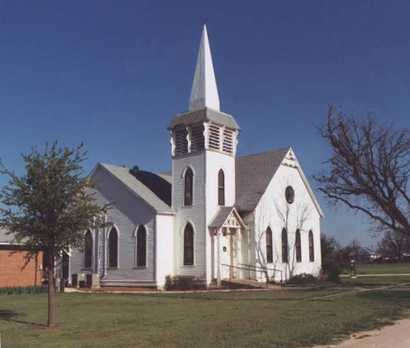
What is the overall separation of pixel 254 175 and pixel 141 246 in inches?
358

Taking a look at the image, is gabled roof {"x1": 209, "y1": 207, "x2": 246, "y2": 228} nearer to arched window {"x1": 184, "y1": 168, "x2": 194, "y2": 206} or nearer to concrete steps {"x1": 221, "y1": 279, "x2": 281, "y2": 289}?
arched window {"x1": 184, "y1": 168, "x2": 194, "y2": 206}

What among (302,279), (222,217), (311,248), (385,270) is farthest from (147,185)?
(385,270)

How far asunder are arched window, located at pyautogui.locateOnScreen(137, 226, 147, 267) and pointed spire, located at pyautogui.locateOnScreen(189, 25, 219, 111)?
27.7 ft

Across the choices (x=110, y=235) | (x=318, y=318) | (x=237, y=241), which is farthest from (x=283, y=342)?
(x=110, y=235)

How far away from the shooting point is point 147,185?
37000mm

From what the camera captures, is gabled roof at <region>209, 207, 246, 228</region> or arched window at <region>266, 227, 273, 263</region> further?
arched window at <region>266, 227, 273, 263</region>

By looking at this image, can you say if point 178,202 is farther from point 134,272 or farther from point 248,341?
point 248,341

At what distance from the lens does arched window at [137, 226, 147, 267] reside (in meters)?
33.8

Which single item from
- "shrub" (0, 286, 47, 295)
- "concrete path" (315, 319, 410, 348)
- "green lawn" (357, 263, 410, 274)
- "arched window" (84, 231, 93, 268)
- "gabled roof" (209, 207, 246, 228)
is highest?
"gabled roof" (209, 207, 246, 228)

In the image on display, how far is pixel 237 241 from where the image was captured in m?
34.5

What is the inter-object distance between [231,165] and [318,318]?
20.2m

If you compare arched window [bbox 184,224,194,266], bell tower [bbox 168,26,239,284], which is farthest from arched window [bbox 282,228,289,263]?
arched window [bbox 184,224,194,266]

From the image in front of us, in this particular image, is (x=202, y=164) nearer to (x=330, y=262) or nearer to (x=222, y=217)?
(x=222, y=217)

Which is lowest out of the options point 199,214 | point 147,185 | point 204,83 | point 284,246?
point 284,246
